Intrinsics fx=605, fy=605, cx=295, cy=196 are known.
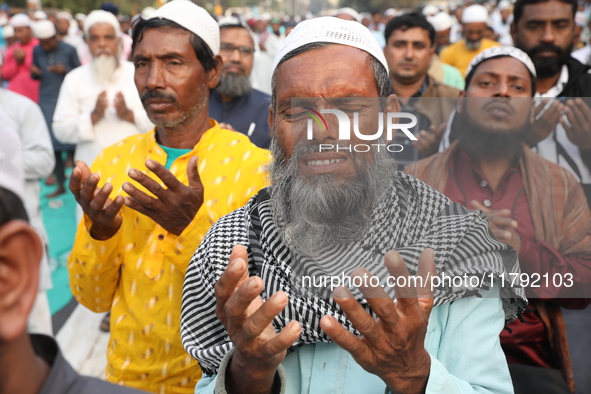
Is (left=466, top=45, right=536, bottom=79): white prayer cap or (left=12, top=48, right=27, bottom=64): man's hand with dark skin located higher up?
(left=12, top=48, right=27, bottom=64): man's hand with dark skin

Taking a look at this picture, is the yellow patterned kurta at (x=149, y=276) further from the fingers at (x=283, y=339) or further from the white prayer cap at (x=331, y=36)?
the fingers at (x=283, y=339)

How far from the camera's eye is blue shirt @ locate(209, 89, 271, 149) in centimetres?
396

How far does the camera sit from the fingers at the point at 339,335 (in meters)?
1.11

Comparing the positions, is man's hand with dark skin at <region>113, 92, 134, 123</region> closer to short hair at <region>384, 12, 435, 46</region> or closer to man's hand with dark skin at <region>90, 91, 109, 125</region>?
man's hand with dark skin at <region>90, 91, 109, 125</region>

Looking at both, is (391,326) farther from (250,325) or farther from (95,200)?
(95,200)

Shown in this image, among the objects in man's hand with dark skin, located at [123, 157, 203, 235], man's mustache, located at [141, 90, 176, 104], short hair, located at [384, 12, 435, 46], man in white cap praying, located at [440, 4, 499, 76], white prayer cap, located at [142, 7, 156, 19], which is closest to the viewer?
man's hand with dark skin, located at [123, 157, 203, 235]

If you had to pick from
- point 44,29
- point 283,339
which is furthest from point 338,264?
point 44,29

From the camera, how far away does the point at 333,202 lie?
1558 mm

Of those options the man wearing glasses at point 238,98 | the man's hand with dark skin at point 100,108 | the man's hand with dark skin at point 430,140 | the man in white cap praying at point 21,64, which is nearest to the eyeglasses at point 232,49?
the man wearing glasses at point 238,98

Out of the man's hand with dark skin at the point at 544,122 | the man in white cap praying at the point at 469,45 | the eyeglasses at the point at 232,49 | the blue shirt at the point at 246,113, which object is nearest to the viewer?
the man's hand with dark skin at the point at 544,122

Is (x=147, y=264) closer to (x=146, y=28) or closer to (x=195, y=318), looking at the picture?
(x=195, y=318)

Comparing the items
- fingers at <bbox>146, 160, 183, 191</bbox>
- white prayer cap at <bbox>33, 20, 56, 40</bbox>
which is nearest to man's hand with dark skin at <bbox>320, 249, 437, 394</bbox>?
fingers at <bbox>146, 160, 183, 191</bbox>

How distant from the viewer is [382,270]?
1334mm

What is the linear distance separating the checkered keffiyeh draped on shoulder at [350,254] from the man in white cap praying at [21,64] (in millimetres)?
8406
